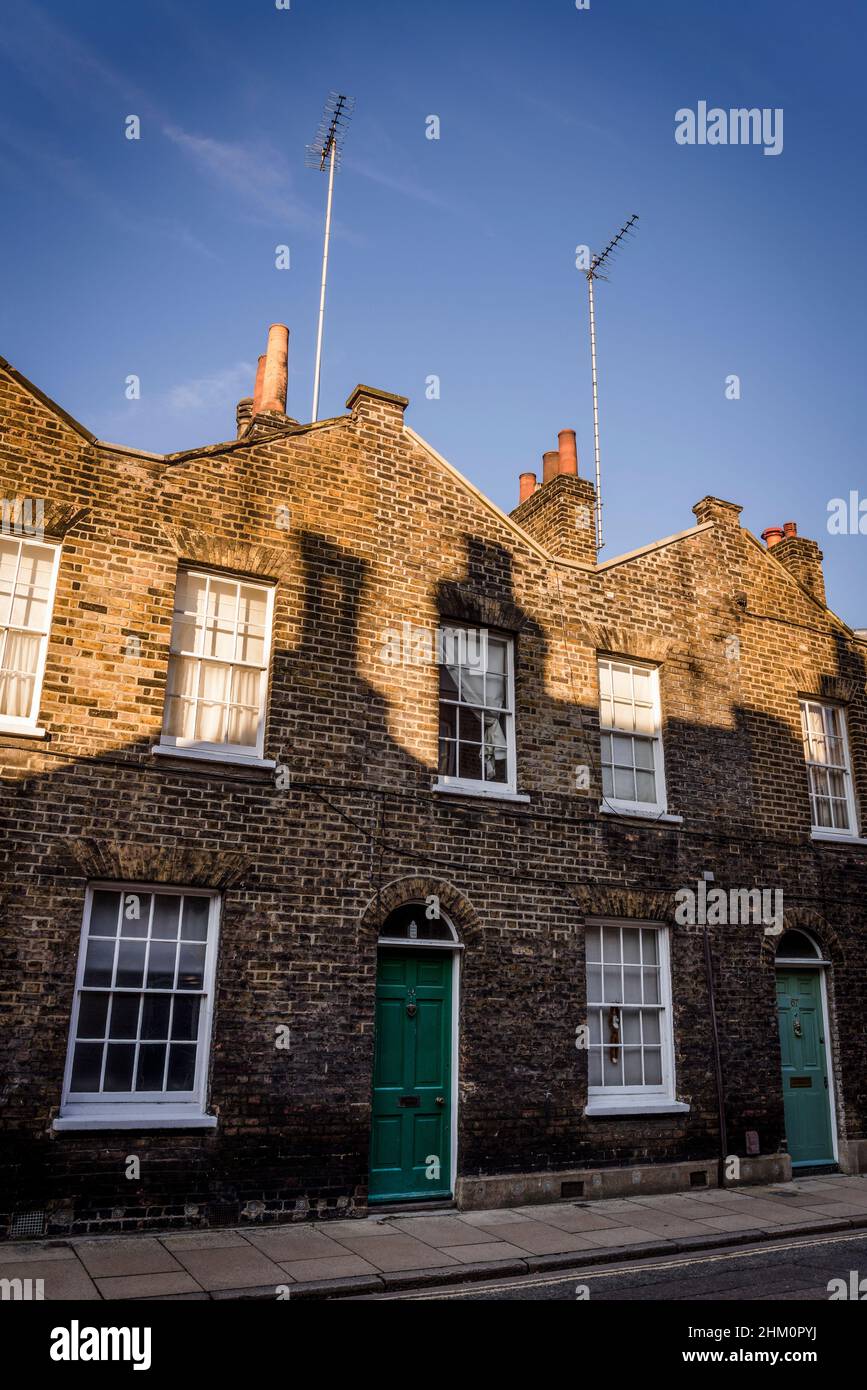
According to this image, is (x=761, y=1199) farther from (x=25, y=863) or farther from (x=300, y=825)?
(x=25, y=863)

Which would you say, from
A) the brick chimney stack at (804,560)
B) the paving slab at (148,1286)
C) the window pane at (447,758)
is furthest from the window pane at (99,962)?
the brick chimney stack at (804,560)

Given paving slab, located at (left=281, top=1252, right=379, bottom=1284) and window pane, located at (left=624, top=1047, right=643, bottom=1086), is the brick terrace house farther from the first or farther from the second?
paving slab, located at (left=281, top=1252, right=379, bottom=1284)

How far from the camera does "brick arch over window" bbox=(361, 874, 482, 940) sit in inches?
399

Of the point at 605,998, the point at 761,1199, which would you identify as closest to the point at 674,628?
the point at 605,998

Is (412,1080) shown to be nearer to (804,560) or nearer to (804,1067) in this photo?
(804,1067)

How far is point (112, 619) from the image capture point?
9.62 metres

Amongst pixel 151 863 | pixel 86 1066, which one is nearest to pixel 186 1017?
pixel 86 1066

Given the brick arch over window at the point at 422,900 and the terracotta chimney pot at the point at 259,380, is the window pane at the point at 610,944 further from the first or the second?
the terracotta chimney pot at the point at 259,380

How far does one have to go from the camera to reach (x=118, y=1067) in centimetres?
891

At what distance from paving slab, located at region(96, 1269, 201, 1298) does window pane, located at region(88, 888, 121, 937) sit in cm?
295

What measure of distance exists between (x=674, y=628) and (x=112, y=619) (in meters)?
7.37

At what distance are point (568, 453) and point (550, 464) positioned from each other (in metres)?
0.43

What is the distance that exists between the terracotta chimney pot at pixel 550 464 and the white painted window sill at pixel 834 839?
6.21 m
